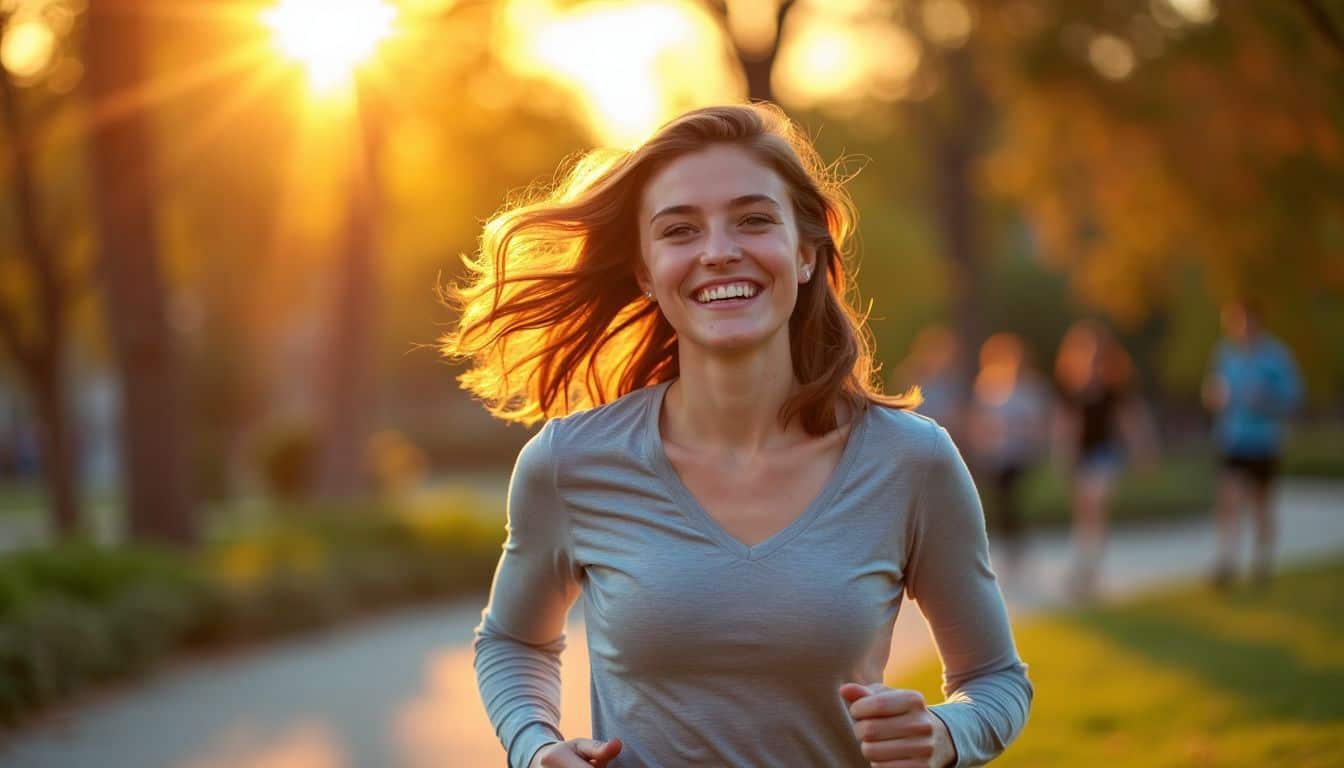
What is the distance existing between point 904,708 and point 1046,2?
43.9 feet

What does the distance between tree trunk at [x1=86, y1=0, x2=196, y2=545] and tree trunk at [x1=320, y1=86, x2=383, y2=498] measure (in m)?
5.27

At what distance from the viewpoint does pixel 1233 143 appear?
13.1 m

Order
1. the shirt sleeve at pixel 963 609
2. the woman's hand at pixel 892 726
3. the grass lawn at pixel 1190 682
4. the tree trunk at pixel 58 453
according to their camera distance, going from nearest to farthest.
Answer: the woman's hand at pixel 892 726 → the shirt sleeve at pixel 963 609 → the grass lawn at pixel 1190 682 → the tree trunk at pixel 58 453

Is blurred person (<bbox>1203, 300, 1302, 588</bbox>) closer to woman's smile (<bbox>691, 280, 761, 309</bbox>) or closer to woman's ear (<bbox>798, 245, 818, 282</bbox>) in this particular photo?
woman's ear (<bbox>798, 245, 818, 282</bbox>)

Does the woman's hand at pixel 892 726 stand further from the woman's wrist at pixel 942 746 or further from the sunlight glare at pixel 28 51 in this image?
the sunlight glare at pixel 28 51

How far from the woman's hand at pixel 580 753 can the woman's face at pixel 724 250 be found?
737 mm

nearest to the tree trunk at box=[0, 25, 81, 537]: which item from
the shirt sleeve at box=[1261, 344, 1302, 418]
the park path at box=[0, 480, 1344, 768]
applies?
the park path at box=[0, 480, 1344, 768]

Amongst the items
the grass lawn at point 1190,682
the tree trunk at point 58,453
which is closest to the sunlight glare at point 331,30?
the tree trunk at point 58,453

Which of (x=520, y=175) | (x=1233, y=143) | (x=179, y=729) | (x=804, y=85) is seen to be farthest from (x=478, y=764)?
(x=804, y=85)

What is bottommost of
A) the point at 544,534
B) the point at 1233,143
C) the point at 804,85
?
the point at 544,534

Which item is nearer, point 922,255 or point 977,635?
point 977,635

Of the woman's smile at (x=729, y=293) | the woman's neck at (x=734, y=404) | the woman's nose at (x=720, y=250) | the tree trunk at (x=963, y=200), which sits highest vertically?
the tree trunk at (x=963, y=200)

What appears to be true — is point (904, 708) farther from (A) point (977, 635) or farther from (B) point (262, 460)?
(B) point (262, 460)

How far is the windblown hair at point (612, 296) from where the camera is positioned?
116 inches
